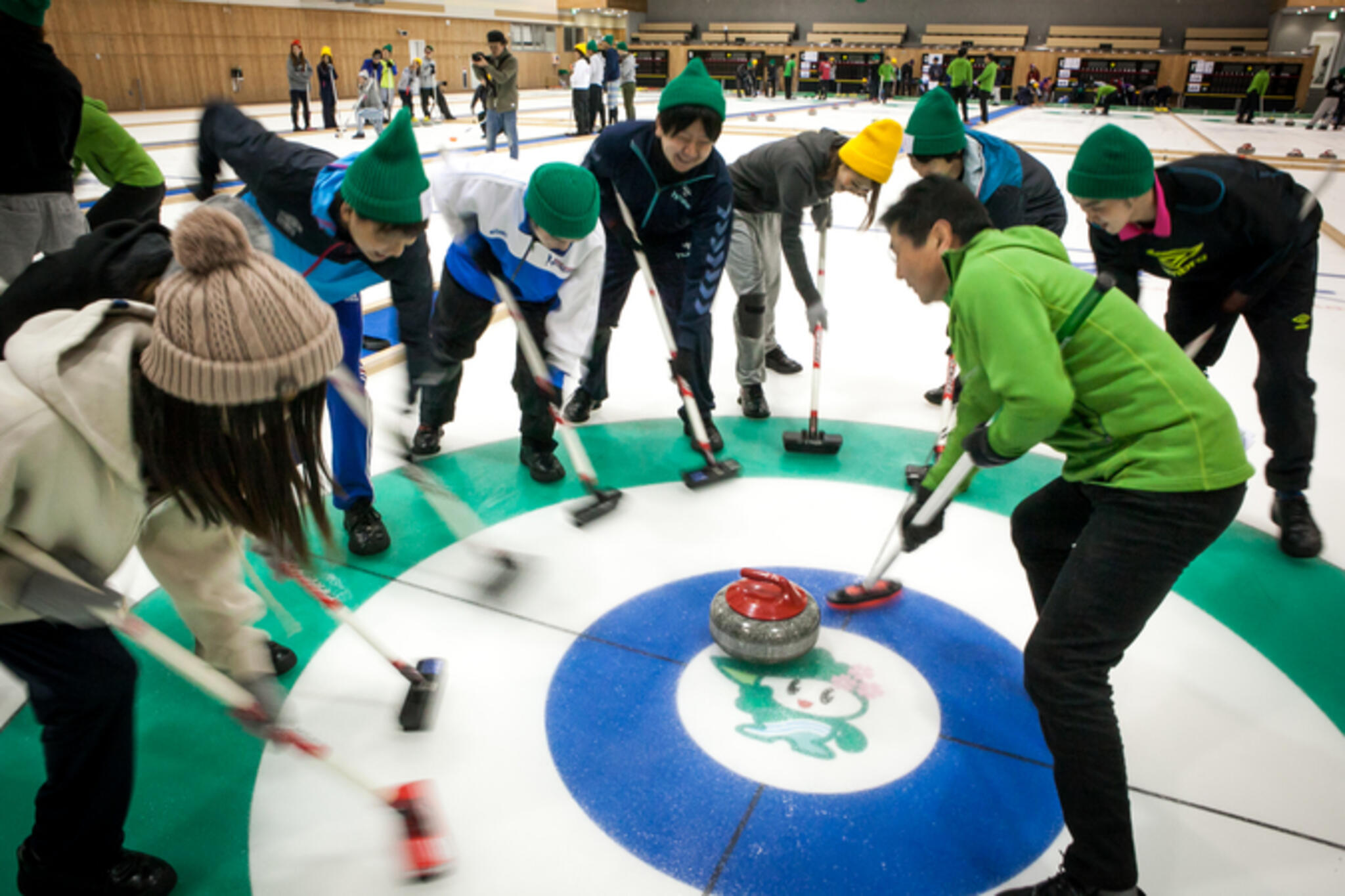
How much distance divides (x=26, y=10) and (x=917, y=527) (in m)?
3.86

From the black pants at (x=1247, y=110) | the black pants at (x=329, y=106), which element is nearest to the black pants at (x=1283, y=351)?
the black pants at (x=329, y=106)

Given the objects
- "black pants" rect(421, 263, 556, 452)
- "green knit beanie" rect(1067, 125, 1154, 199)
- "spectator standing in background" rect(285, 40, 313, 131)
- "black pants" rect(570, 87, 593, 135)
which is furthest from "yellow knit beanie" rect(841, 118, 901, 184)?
"spectator standing in background" rect(285, 40, 313, 131)

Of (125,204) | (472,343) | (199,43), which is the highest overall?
Answer: (199,43)

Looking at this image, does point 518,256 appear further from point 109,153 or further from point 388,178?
point 109,153

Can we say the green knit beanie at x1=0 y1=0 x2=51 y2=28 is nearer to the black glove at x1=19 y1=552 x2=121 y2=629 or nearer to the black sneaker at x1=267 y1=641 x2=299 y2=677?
the black sneaker at x1=267 y1=641 x2=299 y2=677

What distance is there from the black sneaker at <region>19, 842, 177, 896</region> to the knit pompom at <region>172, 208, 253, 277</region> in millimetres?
1363

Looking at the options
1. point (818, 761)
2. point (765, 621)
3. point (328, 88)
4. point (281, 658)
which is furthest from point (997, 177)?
point (328, 88)

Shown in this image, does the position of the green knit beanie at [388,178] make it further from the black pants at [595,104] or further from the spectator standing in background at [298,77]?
the spectator standing in background at [298,77]

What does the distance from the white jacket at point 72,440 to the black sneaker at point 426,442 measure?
233cm

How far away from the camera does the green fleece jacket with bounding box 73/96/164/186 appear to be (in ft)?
13.5

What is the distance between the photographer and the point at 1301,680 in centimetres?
253

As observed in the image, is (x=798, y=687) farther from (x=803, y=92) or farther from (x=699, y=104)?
(x=803, y=92)

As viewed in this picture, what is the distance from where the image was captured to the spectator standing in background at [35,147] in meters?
3.18

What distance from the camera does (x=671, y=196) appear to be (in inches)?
139
